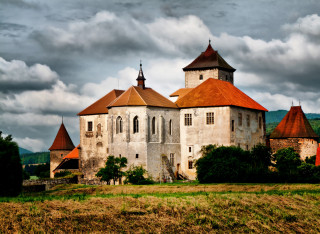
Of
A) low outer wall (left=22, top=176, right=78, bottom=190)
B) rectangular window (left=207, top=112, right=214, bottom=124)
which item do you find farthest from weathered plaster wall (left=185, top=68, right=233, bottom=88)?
low outer wall (left=22, top=176, right=78, bottom=190)

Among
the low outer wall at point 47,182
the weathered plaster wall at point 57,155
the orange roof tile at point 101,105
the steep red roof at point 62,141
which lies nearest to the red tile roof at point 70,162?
the weathered plaster wall at point 57,155

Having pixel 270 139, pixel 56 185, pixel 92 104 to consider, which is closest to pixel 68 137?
pixel 92 104

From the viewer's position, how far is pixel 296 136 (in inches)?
2746

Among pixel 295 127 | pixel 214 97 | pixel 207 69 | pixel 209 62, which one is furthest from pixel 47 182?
pixel 295 127

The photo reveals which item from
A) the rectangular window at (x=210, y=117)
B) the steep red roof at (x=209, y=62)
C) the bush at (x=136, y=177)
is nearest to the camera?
the bush at (x=136, y=177)

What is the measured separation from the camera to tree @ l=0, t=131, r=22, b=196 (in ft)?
108

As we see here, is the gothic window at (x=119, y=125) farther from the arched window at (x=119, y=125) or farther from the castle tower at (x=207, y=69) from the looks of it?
the castle tower at (x=207, y=69)

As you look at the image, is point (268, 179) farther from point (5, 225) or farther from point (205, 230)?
point (5, 225)

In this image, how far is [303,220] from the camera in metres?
23.8

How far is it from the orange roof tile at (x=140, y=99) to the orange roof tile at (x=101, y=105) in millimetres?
7451

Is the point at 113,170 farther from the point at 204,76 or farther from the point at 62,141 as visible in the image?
the point at 62,141

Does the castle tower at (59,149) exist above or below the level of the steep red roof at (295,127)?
below

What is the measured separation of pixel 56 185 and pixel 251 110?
86.6ft

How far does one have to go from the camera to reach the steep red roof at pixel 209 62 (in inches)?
2803
